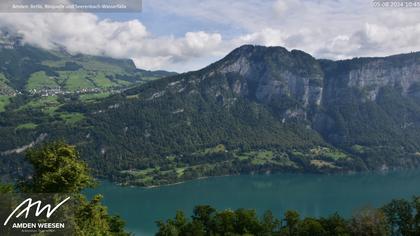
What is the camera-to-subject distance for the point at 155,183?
655 feet

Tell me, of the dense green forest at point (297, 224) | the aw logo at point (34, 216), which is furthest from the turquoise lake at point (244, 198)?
the aw logo at point (34, 216)

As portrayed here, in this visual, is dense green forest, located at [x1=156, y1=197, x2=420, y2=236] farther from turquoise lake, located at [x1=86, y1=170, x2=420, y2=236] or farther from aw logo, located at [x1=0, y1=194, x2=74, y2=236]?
turquoise lake, located at [x1=86, y1=170, x2=420, y2=236]

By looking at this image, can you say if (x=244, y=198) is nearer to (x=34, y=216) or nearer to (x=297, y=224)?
Result: (x=297, y=224)

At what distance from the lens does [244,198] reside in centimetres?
16300

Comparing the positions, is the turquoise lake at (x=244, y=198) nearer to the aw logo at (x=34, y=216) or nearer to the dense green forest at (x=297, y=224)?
the dense green forest at (x=297, y=224)

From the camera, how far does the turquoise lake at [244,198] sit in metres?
139

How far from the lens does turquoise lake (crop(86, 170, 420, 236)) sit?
13938cm

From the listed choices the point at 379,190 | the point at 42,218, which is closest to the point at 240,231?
the point at 42,218

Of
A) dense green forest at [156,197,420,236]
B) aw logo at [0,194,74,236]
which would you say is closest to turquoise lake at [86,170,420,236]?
dense green forest at [156,197,420,236]

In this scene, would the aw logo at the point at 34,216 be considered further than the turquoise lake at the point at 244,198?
No

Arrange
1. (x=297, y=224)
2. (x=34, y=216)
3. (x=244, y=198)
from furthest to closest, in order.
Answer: (x=244, y=198) → (x=297, y=224) → (x=34, y=216)

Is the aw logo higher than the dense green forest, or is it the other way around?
the aw logo

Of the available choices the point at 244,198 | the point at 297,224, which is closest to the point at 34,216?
the point at 297,224

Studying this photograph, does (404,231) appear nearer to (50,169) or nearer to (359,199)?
(50,169)
